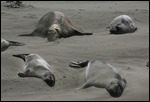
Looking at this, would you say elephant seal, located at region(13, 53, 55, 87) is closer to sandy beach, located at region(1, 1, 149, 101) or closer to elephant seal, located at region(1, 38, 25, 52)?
sandy beach, located at region(1, 1, 149, 101)

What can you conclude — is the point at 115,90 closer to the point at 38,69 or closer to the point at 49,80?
the point at 49,80

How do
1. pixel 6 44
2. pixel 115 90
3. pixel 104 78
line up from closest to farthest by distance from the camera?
pixel 115 90 → pixel 104 78 → pixel 6 44

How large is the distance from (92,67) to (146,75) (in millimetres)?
733

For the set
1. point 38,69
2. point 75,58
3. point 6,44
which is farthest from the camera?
point 6,44

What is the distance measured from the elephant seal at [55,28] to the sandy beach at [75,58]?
0.23 meters

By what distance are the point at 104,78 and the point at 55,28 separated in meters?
3.67

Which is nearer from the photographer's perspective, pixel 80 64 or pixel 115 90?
pixel 115 90

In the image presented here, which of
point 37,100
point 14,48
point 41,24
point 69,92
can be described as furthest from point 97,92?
point 41,24

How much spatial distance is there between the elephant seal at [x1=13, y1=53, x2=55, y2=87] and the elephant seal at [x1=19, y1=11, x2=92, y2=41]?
2.19 metres

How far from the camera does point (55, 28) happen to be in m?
8.51

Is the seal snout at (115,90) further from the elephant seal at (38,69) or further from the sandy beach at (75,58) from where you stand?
the elephant seal at (38,69)

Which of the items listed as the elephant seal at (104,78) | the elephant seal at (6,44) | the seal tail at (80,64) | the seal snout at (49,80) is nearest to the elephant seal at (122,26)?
the elephant seal at (6,44)

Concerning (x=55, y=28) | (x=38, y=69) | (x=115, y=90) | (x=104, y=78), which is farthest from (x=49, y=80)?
(x=55, y=28)

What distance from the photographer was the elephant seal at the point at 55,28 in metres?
8.28
